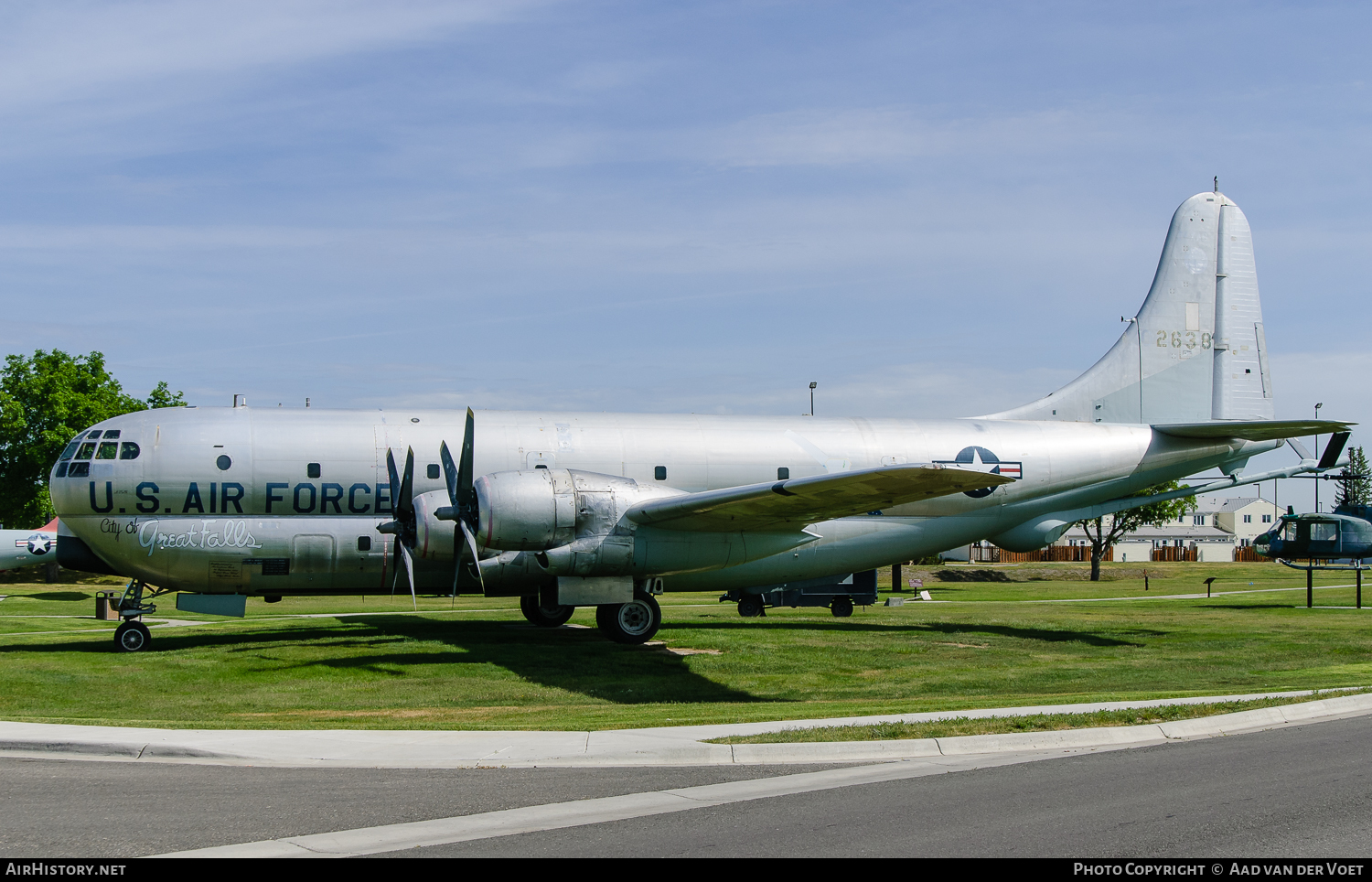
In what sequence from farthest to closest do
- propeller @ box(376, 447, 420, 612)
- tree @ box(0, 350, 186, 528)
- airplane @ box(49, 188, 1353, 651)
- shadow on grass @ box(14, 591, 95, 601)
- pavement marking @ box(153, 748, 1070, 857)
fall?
tree @ box(0, 350, 186, 528) → shadow on grass @ box(14, 591, 95, 601) → propeller @ box(376, 447, 420, 612) → airplane @ box(49, 188, 1353, 651) → pavement marking @ box(153, 748, 1070, 857)

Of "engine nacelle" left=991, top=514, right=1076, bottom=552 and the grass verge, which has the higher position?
"engine nacelle" left=991, top=514, right=1076, bottom=552

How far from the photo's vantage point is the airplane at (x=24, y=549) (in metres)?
51.6

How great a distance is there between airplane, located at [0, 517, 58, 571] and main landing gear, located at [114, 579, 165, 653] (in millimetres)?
32338

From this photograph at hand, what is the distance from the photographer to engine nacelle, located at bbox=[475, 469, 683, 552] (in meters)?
20.9

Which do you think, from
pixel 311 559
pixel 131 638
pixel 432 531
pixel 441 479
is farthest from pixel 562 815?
pixel 131 638

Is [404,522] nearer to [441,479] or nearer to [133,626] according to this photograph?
[441,479]

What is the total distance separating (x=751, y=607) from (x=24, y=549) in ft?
121

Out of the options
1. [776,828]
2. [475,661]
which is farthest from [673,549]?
[776,828]

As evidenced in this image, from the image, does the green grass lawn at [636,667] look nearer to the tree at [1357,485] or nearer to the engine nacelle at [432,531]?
the engine nacelle at [432,531]

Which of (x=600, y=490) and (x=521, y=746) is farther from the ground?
(x=600, y=490)

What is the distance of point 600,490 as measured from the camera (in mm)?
22031

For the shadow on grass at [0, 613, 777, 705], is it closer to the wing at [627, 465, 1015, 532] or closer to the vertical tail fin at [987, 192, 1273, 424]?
the wing at [627, 465, 1015, 532]

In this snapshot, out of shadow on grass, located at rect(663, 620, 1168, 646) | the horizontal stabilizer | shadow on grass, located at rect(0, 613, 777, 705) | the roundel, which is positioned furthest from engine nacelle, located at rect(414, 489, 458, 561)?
the horizontal stabilizer

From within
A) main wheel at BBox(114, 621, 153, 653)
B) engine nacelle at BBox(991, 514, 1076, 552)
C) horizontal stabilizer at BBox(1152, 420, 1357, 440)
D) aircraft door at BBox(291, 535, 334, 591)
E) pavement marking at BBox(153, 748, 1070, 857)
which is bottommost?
main wheel at BBox(114, 621, 153, 653)
